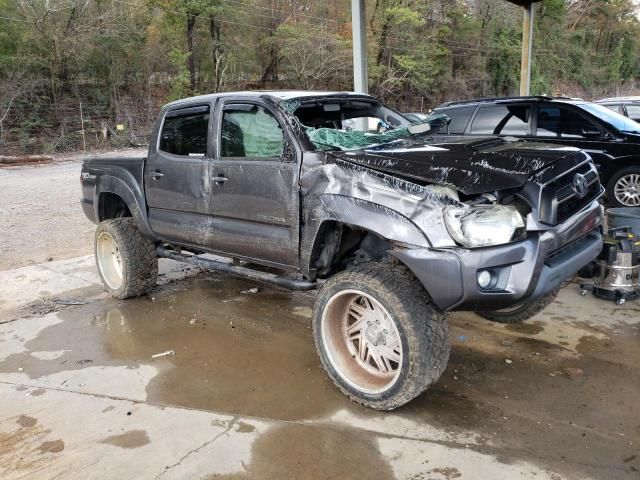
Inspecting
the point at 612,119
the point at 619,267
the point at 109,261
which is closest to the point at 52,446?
the point at 109,261

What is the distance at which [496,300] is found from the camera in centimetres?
298

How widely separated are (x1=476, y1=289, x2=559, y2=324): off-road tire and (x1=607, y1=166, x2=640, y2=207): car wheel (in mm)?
4858

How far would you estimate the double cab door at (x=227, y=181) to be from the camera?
383 cm

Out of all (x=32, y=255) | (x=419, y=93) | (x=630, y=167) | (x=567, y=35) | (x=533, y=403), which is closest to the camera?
(x=533, y=403)

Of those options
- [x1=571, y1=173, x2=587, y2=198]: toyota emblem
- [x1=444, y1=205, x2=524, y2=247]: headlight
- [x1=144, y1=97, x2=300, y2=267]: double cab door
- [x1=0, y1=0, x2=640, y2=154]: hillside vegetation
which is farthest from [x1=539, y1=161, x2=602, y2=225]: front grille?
[x1=0, y1=0, x2=640, y2=154]: hillside vegetation

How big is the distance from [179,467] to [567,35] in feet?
185

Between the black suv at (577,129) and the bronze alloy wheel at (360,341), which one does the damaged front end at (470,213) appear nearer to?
the bronze alloy wheel at (360,341)

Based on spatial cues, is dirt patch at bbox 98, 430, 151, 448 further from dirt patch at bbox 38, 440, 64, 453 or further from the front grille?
the front grille

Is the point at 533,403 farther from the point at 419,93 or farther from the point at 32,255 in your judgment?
the point at 419,93

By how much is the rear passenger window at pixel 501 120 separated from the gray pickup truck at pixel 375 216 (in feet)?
12.6

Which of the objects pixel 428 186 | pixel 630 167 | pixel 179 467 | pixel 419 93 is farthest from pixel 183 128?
pixel 419 93

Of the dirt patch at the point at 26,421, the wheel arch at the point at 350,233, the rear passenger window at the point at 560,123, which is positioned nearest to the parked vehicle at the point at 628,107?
the rear passenger window at the point at 560,123

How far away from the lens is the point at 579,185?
3.49 meters

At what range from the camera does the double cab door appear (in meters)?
3.83
